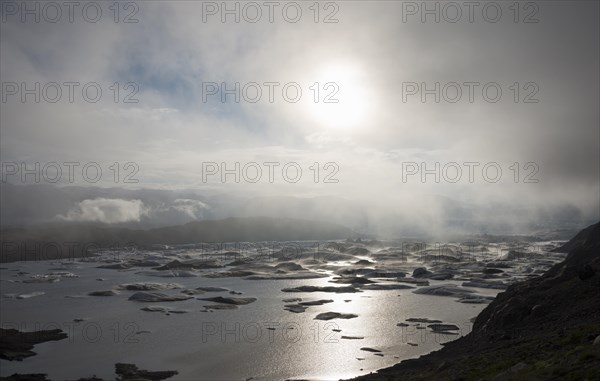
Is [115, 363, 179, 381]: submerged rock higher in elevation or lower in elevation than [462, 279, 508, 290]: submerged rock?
higher

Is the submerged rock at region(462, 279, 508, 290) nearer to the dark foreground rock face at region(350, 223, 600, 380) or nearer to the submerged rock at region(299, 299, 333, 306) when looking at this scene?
the submerged rock at region(299, 299, 333, 306)

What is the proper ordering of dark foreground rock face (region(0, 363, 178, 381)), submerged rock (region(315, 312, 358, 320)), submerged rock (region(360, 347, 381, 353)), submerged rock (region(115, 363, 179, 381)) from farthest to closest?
submerged rock (region(315, 312, 358, 320))
submerged rock (region(360, 347, 381, 353))
submerged rock (region(115, 363, 179, 381))
dark foreground rock face (region(0, 363, 178, 381))

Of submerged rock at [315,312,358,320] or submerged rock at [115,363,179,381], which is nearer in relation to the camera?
submerged rock at [115,363,179,381]

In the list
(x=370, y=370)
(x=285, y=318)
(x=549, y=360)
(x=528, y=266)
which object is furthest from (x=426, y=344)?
(x=528, y=266)

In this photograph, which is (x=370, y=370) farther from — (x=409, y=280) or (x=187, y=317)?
(x=409, y=280)

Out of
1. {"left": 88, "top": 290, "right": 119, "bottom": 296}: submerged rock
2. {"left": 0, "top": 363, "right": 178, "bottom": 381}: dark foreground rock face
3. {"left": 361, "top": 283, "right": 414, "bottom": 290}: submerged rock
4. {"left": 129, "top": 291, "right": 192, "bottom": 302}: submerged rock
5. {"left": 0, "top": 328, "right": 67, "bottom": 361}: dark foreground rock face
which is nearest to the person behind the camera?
{"left": 0, "top": 363, "right": 178, "bottom": 381}: dark foreground rock face

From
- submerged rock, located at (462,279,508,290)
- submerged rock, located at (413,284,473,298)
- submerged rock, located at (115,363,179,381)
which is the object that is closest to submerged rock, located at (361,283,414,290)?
submerged rock, located at (413,284,473,298)

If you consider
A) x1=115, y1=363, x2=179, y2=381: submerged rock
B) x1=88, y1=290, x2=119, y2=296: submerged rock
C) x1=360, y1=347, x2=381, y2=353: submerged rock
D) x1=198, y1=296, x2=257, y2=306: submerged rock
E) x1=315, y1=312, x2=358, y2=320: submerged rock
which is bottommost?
x1=88, y1=290, x2=119, y2=296: submerged rock

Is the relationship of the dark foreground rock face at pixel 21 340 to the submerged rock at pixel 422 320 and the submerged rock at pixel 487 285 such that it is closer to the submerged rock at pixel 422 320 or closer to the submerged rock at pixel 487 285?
the submerged rock at pixel 422 320
